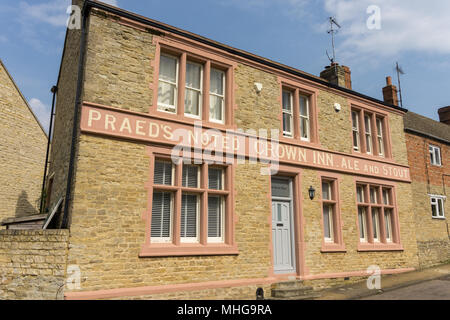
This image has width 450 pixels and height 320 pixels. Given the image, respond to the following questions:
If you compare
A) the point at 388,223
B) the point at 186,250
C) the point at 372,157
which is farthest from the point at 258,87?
the point at 388,223

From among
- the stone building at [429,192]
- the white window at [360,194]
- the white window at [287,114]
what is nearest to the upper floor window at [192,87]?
the white window at [287,114]

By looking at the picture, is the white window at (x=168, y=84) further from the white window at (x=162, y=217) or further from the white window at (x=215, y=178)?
the white window at (x=162, y=217)

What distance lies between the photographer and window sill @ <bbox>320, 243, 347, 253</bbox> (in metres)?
11.1

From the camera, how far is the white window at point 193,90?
9727mm

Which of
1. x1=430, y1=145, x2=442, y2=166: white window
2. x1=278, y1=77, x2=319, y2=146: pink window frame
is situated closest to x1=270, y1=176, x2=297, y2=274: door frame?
x1=278, y1=77, x2=319, y2=146: pink window frame

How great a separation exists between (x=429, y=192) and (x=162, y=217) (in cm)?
1310

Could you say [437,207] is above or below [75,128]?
below

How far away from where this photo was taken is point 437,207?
16094 mm

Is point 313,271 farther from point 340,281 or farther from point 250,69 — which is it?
point 250,69

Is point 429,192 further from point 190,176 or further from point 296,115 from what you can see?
point 190,176

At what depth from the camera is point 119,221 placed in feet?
25.6

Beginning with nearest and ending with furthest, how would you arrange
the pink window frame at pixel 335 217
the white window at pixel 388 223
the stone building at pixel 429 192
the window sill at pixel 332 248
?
1. the window sill at pixel 332 248
2. the pink window frame at pixel 335 217
3. the white window at pixel 388 223
4. the stone building at pixel 429 192

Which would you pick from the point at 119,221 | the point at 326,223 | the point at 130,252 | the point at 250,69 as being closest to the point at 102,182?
the point at 119,221

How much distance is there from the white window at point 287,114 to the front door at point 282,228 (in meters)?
1.70
